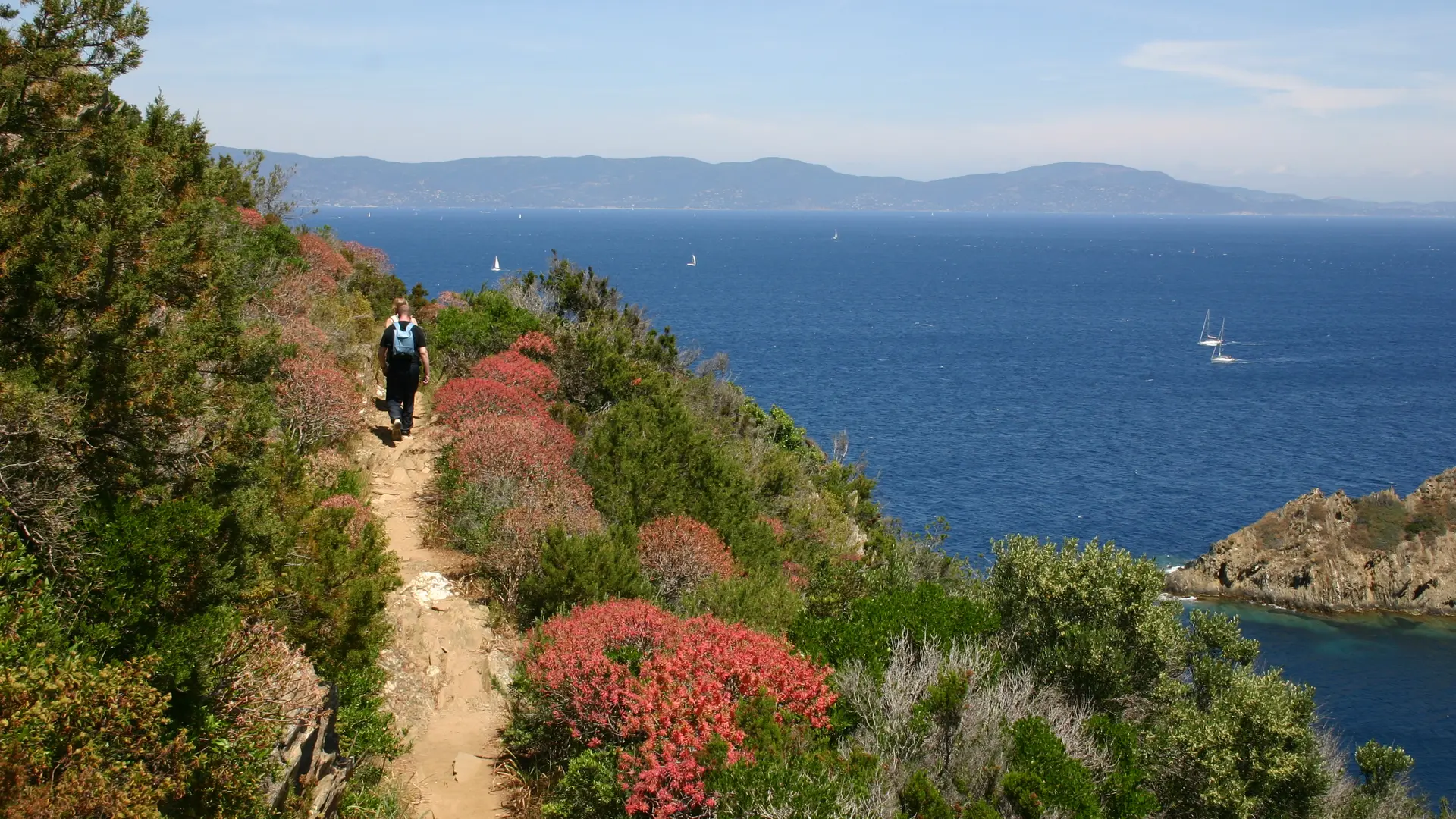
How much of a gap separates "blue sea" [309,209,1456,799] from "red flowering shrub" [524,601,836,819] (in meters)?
25.4

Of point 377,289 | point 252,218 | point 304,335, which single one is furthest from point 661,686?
point 377,289

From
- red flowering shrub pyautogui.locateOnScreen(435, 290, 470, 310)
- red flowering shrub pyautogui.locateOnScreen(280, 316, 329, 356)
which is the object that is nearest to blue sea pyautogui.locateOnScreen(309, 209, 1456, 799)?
red flowering shrub pyautogui.locateOnScreen(435, 290, 470, 310)

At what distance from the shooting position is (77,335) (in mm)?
6422

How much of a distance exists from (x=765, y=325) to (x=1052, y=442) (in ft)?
125

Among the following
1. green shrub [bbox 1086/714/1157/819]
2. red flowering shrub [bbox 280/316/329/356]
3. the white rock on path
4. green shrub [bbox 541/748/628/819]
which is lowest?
green shrub [bbox 1086/714/1157/819]

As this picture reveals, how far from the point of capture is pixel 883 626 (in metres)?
9.95

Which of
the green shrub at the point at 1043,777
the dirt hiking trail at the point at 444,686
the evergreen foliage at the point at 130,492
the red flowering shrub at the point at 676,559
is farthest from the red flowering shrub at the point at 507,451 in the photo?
the green shrub at the point at 1043,777

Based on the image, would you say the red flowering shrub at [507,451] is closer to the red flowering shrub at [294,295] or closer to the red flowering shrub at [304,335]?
the red flowering shrub at [304,335]

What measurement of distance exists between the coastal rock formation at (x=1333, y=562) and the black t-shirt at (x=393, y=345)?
1265 inches

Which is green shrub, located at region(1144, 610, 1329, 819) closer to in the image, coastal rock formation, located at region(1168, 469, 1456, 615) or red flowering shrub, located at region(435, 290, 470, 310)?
red flowering shrub, located at region(435, 290, 470, 310)

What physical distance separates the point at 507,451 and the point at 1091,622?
23.3 ft

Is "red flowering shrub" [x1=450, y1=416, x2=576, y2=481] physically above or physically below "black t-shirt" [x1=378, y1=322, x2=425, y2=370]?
below

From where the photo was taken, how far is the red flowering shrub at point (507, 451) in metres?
12.8

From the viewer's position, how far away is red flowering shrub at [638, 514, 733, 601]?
11.2 meters
